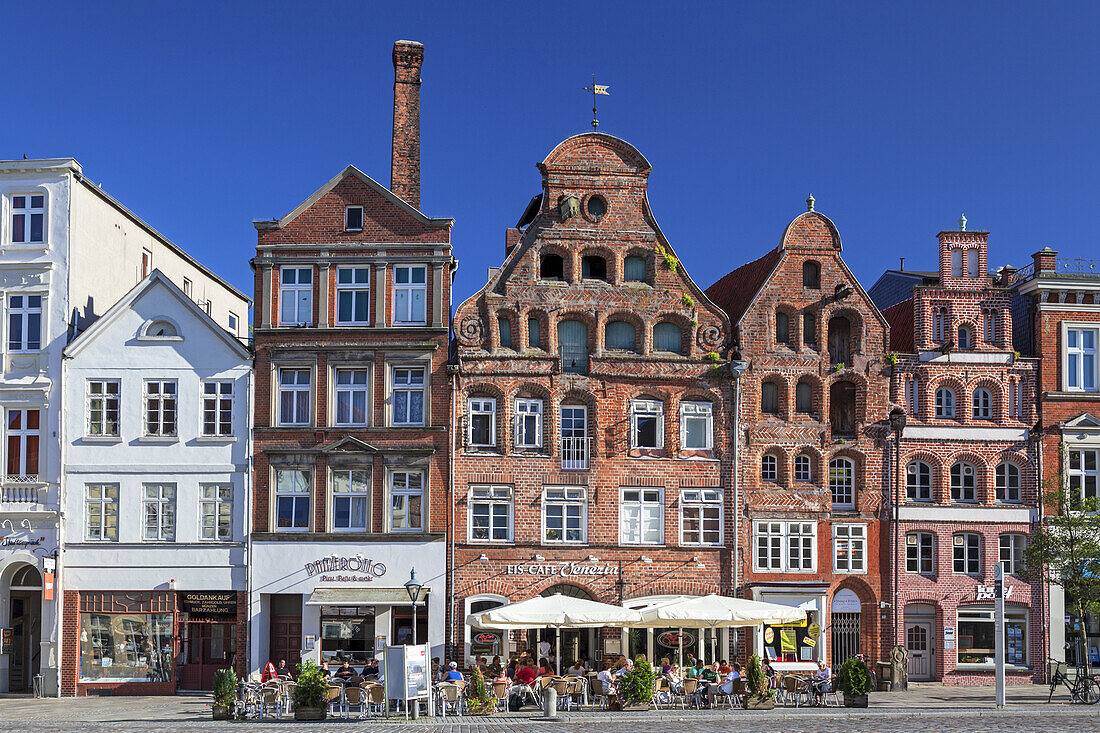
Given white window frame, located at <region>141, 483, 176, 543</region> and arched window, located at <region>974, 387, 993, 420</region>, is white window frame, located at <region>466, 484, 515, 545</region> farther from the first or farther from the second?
arched window, located at <region>974, 387, 993, 420</region>

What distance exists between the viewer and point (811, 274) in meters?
45.0

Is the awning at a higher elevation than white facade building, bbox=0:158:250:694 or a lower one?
lower

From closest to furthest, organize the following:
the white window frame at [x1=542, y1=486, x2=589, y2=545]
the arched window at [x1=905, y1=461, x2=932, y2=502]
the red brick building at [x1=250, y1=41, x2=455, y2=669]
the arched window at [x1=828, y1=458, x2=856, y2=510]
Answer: the red brick building at [x1=250, y1=41, x2=455, y2=669] < the white window frame at [x1=542, y1=486, x2=589, y2=545] < the arched window at [x1=828, y1=458, x2=856, y2=510] < the arched window at [x1=905, y1=461, x2=932, y2=502]

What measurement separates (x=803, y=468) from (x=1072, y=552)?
9048 millimetres

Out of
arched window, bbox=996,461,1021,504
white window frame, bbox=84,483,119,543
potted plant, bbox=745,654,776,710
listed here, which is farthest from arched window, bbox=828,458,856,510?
white window frame, bbox=84,483,119,543

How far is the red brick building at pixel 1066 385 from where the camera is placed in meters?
44.5

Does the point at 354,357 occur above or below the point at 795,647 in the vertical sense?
above

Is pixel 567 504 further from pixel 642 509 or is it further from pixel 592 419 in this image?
pixel 592 419

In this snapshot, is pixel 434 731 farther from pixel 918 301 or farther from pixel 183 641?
pixel 918 301

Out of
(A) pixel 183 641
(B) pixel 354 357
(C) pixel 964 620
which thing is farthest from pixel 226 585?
(C) pixel 964 620

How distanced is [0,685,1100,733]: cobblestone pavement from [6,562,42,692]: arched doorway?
194 inches

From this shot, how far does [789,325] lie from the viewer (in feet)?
147

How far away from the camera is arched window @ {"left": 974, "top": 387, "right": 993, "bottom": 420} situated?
148ft

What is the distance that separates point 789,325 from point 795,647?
33.6 ft
